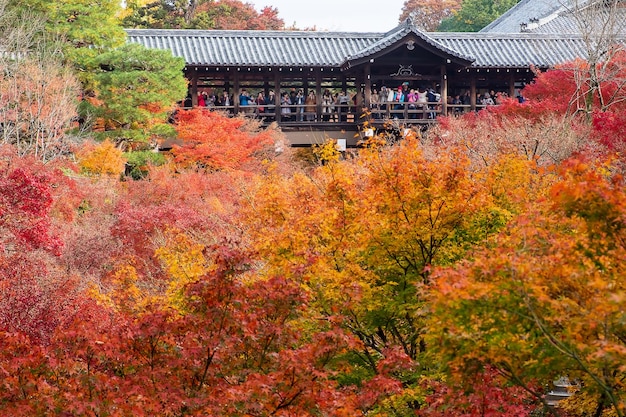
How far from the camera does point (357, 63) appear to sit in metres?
32.9

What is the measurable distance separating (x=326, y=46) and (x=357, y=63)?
3.16 meters

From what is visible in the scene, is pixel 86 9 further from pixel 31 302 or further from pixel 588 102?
pixel 31 302

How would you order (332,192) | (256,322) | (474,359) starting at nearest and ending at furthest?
(474,359), (256,322), (332,192)

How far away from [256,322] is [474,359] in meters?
2.44

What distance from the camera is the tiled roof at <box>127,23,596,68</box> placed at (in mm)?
33750

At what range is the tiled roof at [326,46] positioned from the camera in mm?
33750

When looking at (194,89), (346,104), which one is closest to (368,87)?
(346,104)

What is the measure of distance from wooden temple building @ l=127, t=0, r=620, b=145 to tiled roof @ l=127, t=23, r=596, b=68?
0.12 feet

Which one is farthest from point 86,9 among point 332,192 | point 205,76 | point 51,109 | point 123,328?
point 123,328

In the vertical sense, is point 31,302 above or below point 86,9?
below

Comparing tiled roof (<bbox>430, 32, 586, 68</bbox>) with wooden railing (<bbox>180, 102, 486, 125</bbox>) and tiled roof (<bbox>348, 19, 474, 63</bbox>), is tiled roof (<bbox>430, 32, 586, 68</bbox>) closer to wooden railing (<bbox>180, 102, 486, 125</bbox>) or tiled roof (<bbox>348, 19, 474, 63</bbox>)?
wooden railing (<bbox>180, 102, 486, 125</bbox>)

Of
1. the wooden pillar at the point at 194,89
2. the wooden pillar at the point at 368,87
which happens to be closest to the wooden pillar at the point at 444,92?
the wooden pillar at the point at 368,87

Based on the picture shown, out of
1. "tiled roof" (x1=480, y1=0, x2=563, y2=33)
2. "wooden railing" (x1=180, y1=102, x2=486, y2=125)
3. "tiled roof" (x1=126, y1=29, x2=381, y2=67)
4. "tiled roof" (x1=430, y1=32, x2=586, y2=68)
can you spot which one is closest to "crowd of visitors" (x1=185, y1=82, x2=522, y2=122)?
"wooden railing" (x1=180, y1=102, x2=486, y2=125)

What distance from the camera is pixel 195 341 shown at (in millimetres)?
10031
